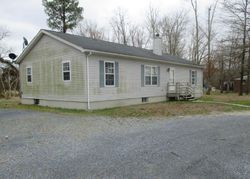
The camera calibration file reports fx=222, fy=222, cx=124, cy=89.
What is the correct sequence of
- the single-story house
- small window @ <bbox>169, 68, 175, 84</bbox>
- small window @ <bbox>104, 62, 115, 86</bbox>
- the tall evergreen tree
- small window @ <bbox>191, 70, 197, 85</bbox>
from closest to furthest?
the single-story house
small window @ <bbox>104, 62, 115, 86</bbox>
small window @ <bbox>169, 68, 175, 84</bbox>
small window @ <bbox>191, 70, 197, 85</bbox>
the tall evergreen tree

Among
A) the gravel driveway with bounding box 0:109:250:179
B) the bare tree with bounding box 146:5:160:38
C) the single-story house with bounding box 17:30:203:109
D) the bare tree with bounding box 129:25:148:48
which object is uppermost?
the bare tree with bounding box 146:5:160:38

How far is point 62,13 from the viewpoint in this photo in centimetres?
2897

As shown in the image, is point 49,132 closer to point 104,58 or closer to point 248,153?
point 248,153

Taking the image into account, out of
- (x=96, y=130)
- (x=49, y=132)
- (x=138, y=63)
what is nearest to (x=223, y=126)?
(x=96, y=130)

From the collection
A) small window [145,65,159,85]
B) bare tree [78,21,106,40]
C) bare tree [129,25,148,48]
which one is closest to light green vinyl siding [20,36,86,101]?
small window [145,65,159,85]

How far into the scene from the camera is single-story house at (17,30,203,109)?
1210cm

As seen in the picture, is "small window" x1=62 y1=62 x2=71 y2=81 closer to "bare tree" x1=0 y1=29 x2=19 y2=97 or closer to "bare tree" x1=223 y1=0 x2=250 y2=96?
"bare tree" x1=223 y1=0 x2=250 y2=96

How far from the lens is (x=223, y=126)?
7469 mm

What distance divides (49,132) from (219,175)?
5.14m

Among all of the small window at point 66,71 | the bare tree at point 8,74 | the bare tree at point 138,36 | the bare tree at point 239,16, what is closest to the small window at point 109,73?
the small window at point 66,71

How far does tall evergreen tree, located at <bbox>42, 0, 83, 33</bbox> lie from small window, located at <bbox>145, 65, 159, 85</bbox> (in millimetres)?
17316

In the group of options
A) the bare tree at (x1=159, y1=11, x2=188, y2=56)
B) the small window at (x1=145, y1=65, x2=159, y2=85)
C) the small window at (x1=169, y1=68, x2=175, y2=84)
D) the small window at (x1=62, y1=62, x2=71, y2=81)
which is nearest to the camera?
the small window at (x1=62, y1=62, x2=71, y2=81)

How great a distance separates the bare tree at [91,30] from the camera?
1445 inches

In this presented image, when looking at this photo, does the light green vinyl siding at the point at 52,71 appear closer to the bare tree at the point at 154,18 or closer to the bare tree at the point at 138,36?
the bare tree at the point at 138,36
